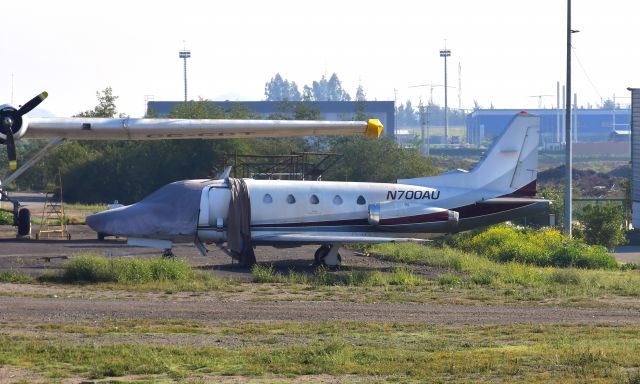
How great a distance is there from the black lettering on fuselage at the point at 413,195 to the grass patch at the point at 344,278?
3669mm

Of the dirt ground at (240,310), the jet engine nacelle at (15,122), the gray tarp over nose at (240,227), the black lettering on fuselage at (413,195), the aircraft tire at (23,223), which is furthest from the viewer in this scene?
the aircraft tire at (23,223)

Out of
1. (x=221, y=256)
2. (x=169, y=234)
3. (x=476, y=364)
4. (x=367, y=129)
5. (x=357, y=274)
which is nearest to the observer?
(x=476, y=364)

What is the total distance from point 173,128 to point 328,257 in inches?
332

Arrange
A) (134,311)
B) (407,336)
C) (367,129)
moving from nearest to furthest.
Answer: (407,336) → (134,311) → (367,129)

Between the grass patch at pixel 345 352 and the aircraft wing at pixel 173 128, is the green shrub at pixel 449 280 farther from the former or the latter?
the aircraft wing at pixel 173 128

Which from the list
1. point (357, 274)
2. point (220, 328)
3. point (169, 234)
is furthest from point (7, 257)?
point (220, 328)

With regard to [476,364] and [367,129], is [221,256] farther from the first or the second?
[476,364]

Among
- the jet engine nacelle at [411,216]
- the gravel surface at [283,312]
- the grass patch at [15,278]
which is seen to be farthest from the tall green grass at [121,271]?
the jet engine nacelle at [411,216]

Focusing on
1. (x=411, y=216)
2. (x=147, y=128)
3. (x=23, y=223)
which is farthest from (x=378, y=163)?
(x=411, y=216)

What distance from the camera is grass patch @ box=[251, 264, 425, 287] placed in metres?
25.1

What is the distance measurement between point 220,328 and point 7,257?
13555mm

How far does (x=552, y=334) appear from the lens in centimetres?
1742

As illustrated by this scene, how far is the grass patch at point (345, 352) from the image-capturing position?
1401cm

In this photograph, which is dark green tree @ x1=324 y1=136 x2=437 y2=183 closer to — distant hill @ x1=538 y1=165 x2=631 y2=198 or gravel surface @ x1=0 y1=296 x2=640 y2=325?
distant hill @ x1=538 y1=165 x2=631 y2=198
